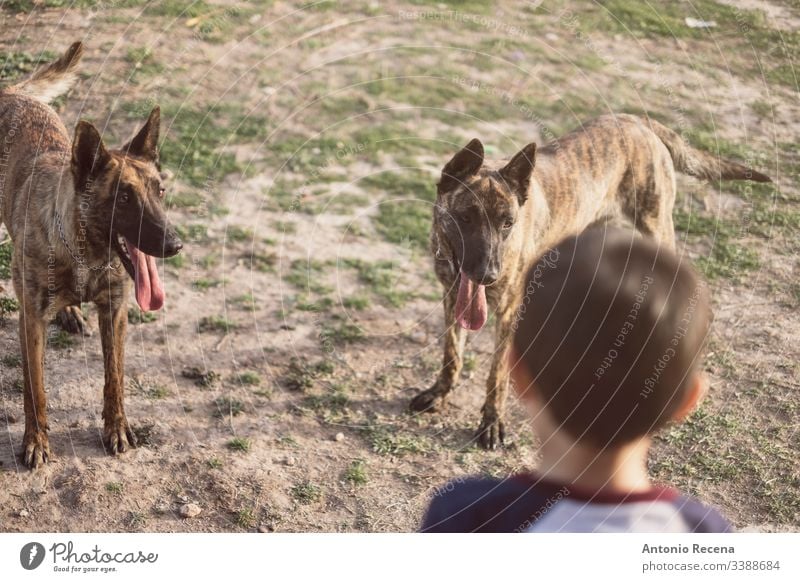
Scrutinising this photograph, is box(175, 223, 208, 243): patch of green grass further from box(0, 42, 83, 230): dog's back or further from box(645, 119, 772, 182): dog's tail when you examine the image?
box(645, 119, 772, 182): dog's tail

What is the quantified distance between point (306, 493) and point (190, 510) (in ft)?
2.31

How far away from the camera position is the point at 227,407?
20.8 ft

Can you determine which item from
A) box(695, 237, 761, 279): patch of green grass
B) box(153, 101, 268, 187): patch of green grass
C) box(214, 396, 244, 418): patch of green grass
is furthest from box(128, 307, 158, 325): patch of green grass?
box(695, 237, 761, 279): patch of green grass

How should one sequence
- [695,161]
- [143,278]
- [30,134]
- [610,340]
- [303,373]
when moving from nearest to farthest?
1. [610,340]
2. [143,278]
3. [30,134]
4. [303,373]
5. [695,161]

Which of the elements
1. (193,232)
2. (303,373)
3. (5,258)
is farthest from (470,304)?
(5,258)

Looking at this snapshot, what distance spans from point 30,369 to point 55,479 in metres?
0.66

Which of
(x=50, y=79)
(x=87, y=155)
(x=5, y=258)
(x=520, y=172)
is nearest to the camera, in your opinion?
(x=87, y=155)

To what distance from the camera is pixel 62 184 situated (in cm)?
534

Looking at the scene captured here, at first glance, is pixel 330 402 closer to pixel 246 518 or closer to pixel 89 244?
pixel 246 518

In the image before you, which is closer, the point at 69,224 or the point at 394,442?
the point at 69,224

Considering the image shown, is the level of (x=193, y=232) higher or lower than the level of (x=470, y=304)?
lower

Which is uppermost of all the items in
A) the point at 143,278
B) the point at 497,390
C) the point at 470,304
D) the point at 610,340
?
the point at 610,340

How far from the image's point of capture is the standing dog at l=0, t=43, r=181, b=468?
5.17 meters

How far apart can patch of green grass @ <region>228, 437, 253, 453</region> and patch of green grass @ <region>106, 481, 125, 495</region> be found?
30.1 inches
